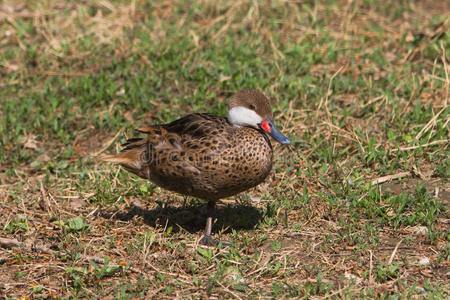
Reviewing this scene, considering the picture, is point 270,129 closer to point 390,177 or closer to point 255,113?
point 255,113

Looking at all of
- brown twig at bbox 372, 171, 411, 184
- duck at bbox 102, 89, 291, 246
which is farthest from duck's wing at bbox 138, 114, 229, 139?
brown twig at bbox 372, 171, 411, 184

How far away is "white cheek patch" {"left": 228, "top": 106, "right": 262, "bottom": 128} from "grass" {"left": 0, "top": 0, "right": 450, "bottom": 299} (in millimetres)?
805

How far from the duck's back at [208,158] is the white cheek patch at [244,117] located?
0.05m

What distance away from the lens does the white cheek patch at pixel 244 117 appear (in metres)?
4.35

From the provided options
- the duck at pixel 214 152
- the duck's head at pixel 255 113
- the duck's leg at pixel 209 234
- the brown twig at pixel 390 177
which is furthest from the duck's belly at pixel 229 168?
the brown twig at pixel 390 177

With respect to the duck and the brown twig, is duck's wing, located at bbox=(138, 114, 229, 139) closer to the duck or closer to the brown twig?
the duck

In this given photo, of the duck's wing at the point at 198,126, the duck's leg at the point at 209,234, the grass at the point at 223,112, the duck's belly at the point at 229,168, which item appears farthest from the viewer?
the duck's leg at the point at 209,234

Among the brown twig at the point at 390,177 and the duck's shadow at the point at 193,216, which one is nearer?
the duck's shadow at the point at 193,216

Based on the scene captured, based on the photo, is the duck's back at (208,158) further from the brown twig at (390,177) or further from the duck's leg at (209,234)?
the brown twig at (390,177)

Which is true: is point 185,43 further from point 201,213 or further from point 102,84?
point 201,213

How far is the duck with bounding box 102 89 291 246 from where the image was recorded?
415 cm

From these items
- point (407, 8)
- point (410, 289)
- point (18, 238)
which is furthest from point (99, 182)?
point (407, 8)

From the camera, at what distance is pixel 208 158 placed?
4.14 metres

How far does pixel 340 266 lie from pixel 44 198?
7.93 feet
